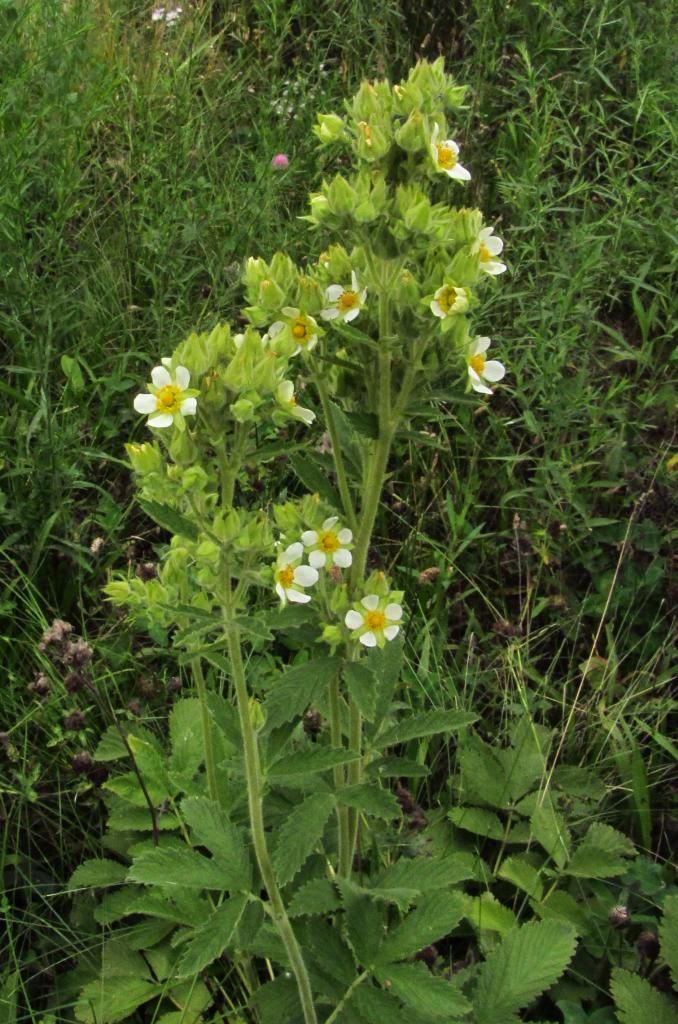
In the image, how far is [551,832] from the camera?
205cm

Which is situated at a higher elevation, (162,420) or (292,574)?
(162,420)

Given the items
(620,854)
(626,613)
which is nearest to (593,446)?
(626,613)

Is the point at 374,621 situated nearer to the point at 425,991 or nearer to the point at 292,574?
the point at 292,574

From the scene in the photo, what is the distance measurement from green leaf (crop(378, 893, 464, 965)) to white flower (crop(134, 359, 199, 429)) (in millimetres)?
864

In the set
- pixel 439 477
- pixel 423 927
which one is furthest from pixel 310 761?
pixel 439 477

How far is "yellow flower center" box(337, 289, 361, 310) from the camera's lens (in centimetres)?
148

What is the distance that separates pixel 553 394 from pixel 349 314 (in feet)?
4.02

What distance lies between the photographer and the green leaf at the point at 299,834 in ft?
4.72

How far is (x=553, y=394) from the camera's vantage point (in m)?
2.58

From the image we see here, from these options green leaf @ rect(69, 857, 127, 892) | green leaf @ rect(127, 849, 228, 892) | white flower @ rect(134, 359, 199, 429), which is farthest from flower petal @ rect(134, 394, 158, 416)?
green leaf @ rect(69, 857, 127, 892)

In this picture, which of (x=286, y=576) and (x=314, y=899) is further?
(x=314, y=899)

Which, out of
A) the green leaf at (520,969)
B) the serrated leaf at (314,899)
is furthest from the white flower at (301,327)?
the green leaf at (520,969)

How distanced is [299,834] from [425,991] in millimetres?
306

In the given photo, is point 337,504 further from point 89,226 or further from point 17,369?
point 89,226
